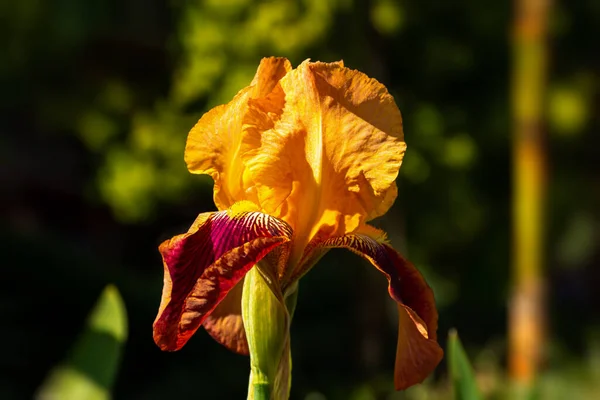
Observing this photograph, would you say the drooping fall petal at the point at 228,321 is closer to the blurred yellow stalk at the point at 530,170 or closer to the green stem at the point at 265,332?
the green stem at the point at 265,332

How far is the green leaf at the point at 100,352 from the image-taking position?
1435 mm

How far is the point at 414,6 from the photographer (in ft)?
19.6

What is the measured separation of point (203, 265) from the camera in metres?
0.92

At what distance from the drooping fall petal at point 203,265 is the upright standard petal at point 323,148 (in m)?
0.07

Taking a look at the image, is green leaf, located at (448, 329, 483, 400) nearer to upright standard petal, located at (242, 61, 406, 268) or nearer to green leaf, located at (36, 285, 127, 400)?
upright standard petal, located at (242, 61, 406, 268)

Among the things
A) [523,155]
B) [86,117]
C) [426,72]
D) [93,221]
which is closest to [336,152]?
[523,155]

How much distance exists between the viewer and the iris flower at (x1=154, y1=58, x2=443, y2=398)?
0.99 metres

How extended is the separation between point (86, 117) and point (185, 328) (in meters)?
7.03

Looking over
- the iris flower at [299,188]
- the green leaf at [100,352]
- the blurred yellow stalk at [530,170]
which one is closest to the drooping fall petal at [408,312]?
the iris flower at [299,188]

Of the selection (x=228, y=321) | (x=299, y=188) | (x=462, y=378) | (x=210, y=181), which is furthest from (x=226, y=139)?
(x=210, y=181)

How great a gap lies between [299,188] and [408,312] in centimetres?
21

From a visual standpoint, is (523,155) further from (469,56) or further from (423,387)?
(469,56)

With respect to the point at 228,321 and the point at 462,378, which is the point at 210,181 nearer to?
the point at 462,378

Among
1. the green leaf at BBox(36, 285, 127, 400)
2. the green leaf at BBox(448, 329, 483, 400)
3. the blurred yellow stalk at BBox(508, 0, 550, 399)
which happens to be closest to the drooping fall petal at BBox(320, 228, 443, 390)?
the green leaf at BBox(448, 329, 483, 400)
